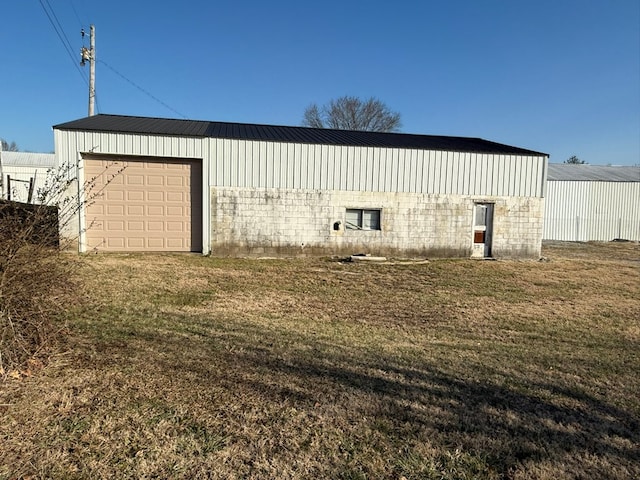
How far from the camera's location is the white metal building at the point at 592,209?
84.9 feet

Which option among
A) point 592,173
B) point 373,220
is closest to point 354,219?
point 373,220

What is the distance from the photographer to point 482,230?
48.0 feet

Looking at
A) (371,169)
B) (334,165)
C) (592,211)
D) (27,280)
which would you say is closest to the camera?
(27,280)

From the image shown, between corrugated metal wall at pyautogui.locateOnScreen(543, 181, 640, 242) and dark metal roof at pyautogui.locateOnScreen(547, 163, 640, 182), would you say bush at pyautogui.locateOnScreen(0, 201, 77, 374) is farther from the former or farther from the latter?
dark metal roof at pyautogui.locateOnScreen(547, 163, 640, 182)

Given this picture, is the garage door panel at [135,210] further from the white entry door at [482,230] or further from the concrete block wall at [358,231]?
the white entry door at [482,230]

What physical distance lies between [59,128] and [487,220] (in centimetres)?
1356

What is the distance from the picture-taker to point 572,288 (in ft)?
33.7

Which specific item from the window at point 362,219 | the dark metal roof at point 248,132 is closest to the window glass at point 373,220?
the window at point 362,219

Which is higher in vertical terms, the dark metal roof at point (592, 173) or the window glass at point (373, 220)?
the dark metal roof at point (592, 173)

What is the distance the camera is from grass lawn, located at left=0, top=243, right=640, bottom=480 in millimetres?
2695

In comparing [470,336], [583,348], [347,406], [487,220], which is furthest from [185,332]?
[487,220]

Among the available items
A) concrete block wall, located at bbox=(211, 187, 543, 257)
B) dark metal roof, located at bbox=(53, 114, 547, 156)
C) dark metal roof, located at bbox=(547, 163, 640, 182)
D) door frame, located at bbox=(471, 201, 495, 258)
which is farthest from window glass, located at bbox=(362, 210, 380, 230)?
dark metal roof, located at bbox=(547, 163, 640, 182)

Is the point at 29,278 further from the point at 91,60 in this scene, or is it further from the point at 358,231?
the point at 91,60

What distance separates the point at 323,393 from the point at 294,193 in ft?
33.1
